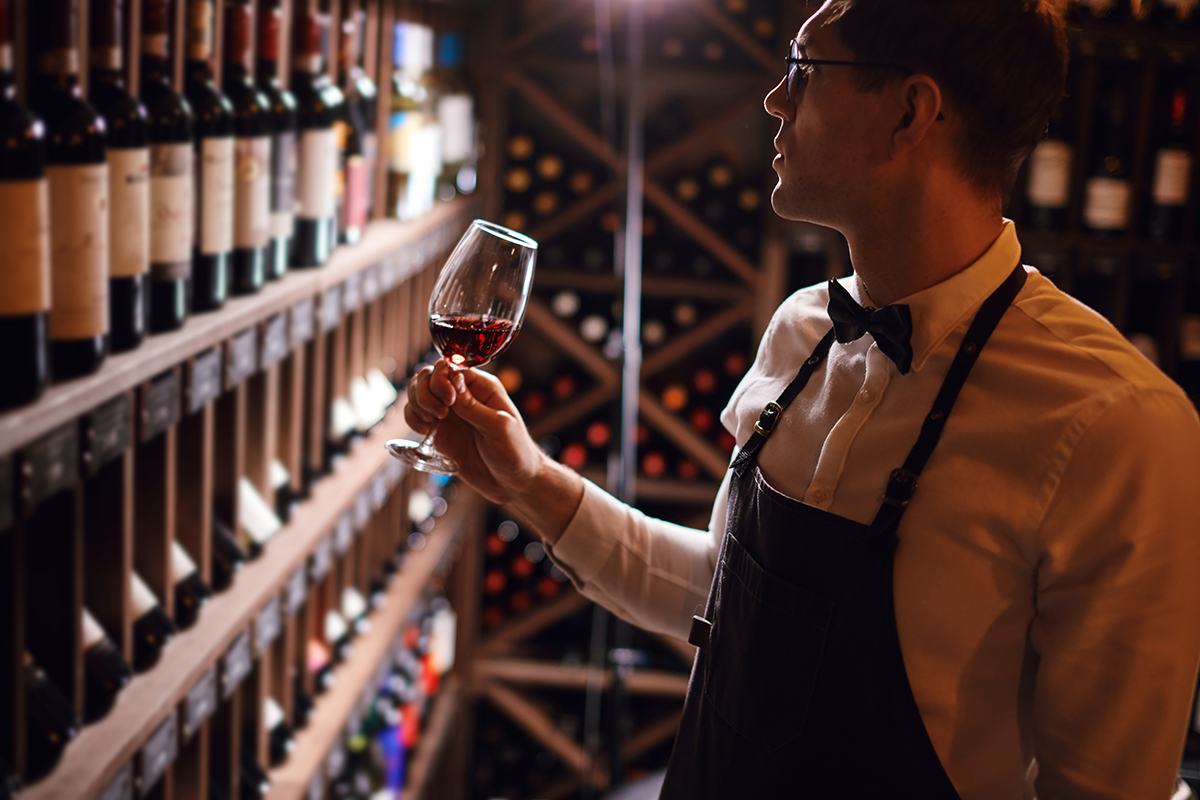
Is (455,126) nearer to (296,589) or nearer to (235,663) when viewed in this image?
(296,589)

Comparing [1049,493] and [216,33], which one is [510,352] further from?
[1049,493]

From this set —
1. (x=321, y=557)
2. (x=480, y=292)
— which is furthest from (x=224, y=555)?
(x=480, y=292)

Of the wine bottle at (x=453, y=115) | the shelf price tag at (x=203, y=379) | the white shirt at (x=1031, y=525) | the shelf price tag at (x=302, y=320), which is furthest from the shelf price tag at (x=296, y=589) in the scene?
the wine bottle at (x=453, y=115)

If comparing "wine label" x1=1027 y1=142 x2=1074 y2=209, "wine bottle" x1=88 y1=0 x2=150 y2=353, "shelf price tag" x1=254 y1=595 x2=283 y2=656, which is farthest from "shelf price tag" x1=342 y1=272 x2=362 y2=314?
"wine label" x1=1027 y1=142 x2=1074 y2=209

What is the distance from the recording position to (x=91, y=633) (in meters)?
1.37

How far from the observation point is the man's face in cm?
109

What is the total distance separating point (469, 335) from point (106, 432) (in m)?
0.41

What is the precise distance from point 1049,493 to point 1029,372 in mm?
119

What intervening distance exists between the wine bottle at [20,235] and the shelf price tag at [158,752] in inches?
23.1

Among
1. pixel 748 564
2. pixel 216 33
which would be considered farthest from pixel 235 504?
pixel 748 564

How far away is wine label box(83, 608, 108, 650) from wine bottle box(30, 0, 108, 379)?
0.40 meters

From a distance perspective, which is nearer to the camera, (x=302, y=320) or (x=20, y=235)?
(x=20, y=235)

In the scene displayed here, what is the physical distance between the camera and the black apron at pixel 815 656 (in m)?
1.04

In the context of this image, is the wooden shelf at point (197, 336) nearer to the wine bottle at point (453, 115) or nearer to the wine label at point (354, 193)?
the wine label at point (354, 193)
